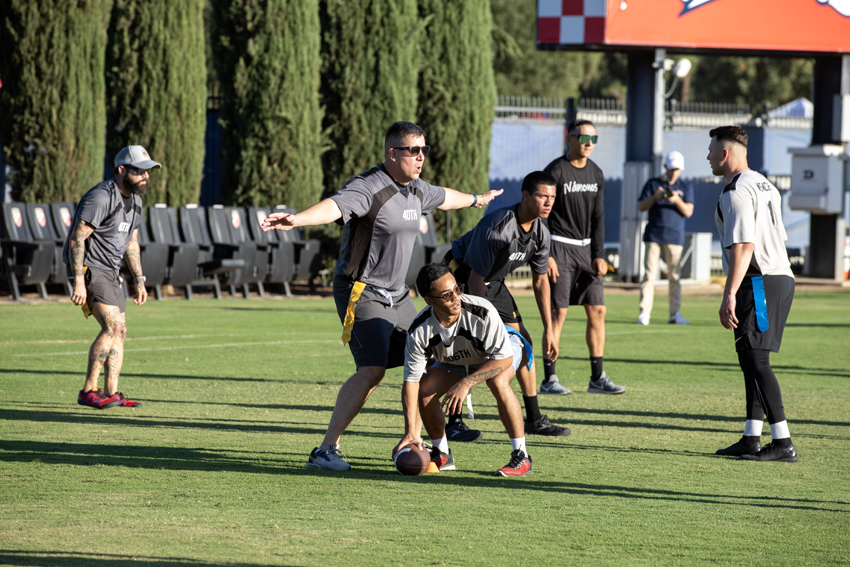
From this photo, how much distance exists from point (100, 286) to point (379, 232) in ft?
10.5

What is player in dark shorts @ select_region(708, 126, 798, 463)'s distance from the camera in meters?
6.51

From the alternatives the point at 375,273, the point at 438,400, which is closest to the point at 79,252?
the point at 375,273

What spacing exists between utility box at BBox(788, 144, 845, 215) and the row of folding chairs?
35.9 ft

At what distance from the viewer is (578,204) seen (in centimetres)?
917

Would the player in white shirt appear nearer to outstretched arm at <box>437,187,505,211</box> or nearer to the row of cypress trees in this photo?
outstretched arm at <box>437,187,505,211</box>

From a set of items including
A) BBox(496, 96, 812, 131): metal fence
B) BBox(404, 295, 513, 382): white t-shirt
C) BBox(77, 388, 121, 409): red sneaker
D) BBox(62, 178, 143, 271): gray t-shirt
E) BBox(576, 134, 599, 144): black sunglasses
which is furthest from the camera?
BBox(496, 96, 812, 131): metal fence

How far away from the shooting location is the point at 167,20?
20.1m

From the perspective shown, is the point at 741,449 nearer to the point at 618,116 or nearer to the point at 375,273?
the point at 375,273

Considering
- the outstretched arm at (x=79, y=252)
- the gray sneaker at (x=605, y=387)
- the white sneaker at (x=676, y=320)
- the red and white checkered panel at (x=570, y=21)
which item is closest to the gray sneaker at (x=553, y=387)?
the gray sneaker at (x=605, y=387)

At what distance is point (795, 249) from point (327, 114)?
44.1 feet

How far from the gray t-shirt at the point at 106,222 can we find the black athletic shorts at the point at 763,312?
4.68 metres

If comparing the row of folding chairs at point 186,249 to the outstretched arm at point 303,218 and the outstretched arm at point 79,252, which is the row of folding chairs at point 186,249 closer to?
the outstretched arm at point 79,252

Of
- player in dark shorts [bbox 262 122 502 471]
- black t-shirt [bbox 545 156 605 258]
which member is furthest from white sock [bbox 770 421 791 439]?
black t-shirt [bbox 545 156 605 258]

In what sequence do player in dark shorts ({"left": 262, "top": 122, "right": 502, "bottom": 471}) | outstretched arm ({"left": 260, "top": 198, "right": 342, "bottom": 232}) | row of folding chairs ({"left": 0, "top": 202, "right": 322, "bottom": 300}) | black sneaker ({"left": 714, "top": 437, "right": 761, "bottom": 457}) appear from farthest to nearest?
row of folding chairs ({"left": 0, "top": 202, "right": 322, "bottom": 300}), black sneaker ({"left": 714, "top": 437, "right": 761, "bottom": 457}), player in dark shorts ({"left": 262, "top": 122, "right": 502, "bottom": 471}), outstretched arm ({"left": 260, "top": 198, "right": 342, "bottom": 232})
